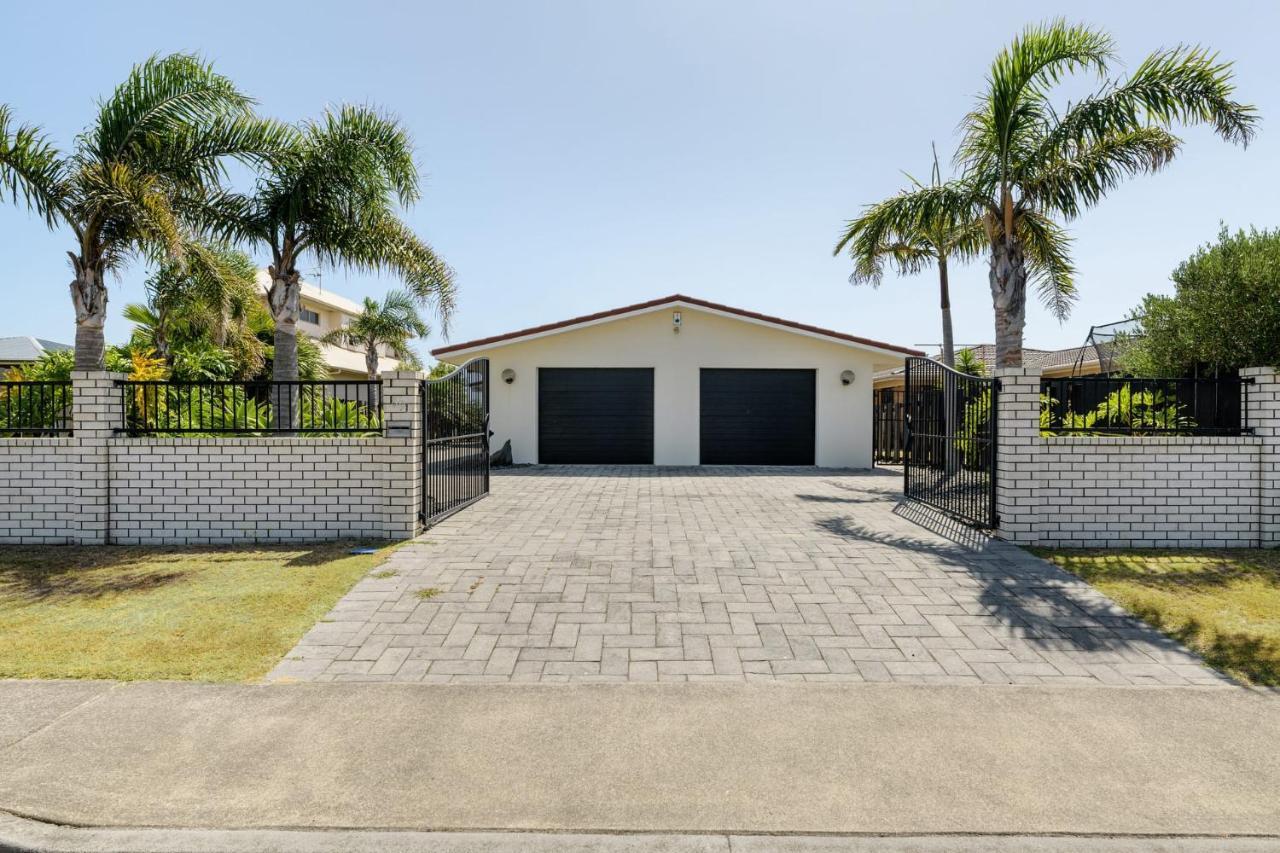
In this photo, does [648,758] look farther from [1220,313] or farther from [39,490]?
[1220,313]

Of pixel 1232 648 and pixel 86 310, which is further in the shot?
pixel 86 310

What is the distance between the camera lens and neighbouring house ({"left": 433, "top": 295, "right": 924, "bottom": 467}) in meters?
16.1

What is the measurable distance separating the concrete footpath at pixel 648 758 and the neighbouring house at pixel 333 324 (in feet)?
100

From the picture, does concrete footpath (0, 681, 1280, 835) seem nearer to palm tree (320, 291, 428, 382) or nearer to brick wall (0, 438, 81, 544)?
brick wall (0, 438, 81, 544)

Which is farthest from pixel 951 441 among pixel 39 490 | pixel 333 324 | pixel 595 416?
pixel 333 324

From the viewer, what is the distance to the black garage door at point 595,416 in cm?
1623

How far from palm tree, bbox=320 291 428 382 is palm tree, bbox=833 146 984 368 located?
20251mm

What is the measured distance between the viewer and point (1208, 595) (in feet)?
18.0

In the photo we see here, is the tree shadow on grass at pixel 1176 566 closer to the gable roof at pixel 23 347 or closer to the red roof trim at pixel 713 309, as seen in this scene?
the red roof trim at pixel 713 309

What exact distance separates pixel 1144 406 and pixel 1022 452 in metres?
1.61

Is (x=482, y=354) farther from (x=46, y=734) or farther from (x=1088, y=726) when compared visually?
(x=1088, y=726)

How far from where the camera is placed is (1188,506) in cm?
711

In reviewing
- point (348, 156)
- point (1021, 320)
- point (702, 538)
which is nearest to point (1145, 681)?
point (702, 538)

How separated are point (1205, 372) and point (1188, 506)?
9202 mm
